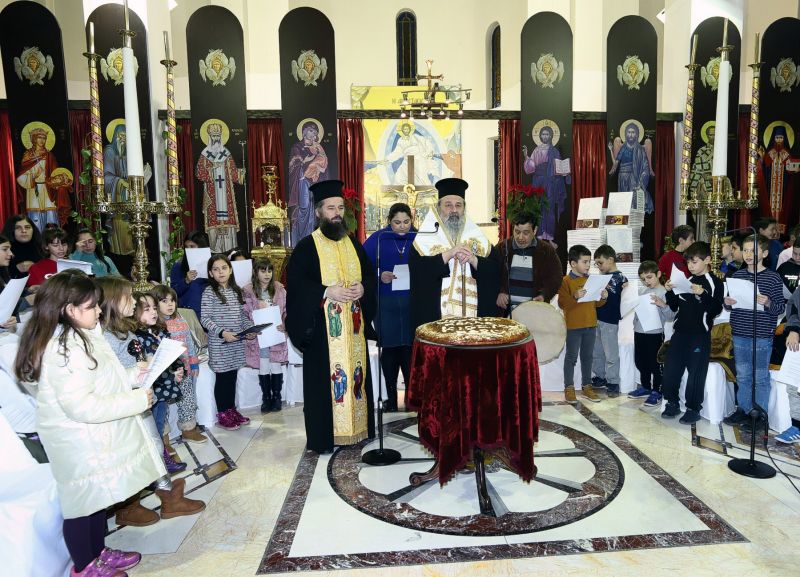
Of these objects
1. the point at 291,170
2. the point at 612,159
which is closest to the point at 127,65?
the point at 291,170

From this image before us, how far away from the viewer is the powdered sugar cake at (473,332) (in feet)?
10.2

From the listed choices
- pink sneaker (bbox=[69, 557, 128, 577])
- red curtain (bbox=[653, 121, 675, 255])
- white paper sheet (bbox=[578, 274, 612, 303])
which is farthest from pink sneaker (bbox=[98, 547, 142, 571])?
red curtain (bbox=[653, 121, 675, 255])

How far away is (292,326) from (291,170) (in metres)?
5.62

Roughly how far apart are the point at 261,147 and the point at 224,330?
587 cm

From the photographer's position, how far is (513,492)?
356 cm

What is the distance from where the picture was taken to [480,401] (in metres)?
3.14

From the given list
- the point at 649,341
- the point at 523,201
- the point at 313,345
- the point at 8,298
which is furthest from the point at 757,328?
the point at 8,298

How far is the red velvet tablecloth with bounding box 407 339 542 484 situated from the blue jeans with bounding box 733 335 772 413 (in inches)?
84.0

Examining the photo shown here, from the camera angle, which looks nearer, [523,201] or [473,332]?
[473,332]

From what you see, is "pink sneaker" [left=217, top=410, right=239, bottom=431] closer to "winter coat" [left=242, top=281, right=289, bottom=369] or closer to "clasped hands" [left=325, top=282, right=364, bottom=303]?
"winter coat" [left=242, top=281, right=289, bottom=369]

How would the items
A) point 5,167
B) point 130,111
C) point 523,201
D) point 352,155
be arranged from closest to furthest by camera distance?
point 130,111 → point 523,201 → point 5,167 → point 352,155

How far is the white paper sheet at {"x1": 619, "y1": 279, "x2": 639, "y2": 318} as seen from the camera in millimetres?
5500

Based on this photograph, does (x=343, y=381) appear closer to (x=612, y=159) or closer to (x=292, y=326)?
(x=292, y=326)

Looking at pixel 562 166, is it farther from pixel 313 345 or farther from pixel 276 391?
pixel 313 345
